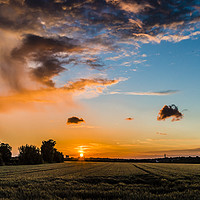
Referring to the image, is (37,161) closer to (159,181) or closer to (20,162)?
(20,162)

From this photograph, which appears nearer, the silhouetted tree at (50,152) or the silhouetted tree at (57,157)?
the silhouetted tree at (50,152)

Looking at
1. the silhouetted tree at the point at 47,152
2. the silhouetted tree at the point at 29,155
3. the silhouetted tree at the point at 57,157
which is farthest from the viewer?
the silhouetted tree at the point at 57,157

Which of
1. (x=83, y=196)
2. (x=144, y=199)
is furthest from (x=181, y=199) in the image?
(x=83, y=196)

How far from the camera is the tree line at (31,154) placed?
12125 centimetres

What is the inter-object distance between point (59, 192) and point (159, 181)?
13.5 meters

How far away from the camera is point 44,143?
15512 cm

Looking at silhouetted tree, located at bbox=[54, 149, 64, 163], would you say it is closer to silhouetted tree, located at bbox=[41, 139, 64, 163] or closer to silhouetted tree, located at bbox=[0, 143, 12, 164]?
silhouetted tree, located at bbox=[41, 139, 64, 163]

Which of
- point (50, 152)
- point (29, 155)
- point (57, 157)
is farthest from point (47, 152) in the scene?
point (29, 155)

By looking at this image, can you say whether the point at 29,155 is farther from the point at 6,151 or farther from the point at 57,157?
the point at 57,157

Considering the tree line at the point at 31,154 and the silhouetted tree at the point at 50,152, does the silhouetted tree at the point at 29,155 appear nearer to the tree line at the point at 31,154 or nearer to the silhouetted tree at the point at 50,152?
the tree line at the point at 31,154

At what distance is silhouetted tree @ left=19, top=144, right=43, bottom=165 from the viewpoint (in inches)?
4756

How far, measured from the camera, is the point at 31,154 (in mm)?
123625

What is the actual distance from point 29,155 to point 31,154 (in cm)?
135

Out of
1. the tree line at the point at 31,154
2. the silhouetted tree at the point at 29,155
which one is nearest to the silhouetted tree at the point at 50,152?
the tree line at the point at 31,154
